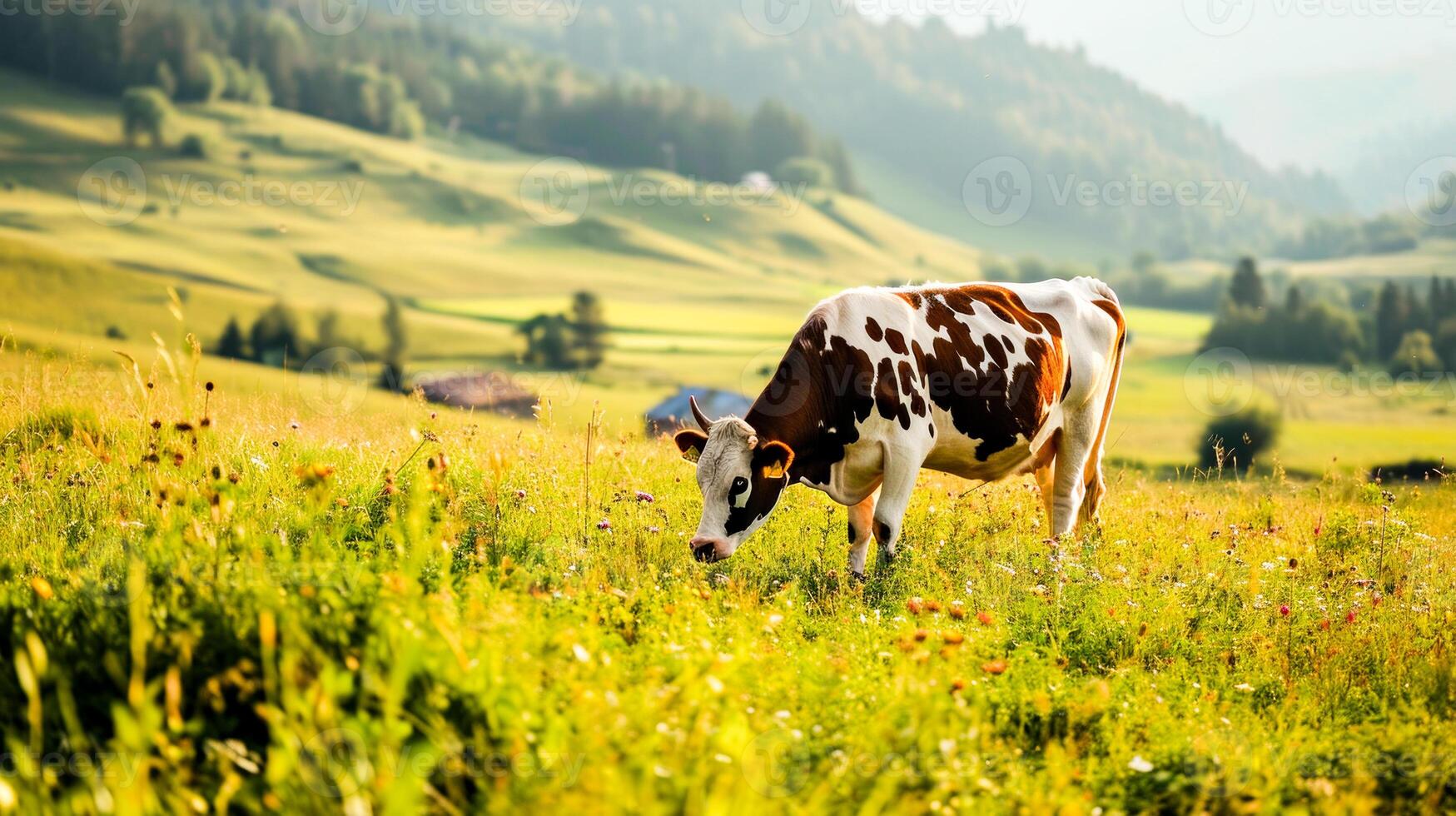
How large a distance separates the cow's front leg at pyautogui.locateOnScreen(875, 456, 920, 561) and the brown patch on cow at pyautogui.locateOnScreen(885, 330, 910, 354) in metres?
0.83

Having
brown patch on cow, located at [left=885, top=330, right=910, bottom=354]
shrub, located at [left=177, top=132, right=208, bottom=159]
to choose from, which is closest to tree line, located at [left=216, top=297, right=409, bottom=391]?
shrub, located at [left=177, top=132, right=208, bottom=159]

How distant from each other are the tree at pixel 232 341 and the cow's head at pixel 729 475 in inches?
3320

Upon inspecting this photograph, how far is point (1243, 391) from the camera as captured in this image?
95500mm

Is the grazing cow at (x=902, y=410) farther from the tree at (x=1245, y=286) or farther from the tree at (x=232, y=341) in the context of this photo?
the tree at (x=1245, y=286)

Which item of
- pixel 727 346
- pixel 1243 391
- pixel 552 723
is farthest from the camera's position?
pixel 727 346

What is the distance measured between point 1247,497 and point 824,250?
148 meters

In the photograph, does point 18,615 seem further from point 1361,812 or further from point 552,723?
point 1361,812

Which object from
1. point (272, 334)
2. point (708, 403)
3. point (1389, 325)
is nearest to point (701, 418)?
point (708, 403)

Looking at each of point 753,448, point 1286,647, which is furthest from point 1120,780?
A: point 753,448

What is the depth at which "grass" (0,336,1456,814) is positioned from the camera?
422 centimetres

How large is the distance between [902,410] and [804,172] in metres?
185

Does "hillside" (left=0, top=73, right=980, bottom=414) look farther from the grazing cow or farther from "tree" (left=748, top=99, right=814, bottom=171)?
the grazing cow

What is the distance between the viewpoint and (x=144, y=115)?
141 meters

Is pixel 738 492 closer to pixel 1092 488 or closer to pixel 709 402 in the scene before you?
pixel 1092 488
